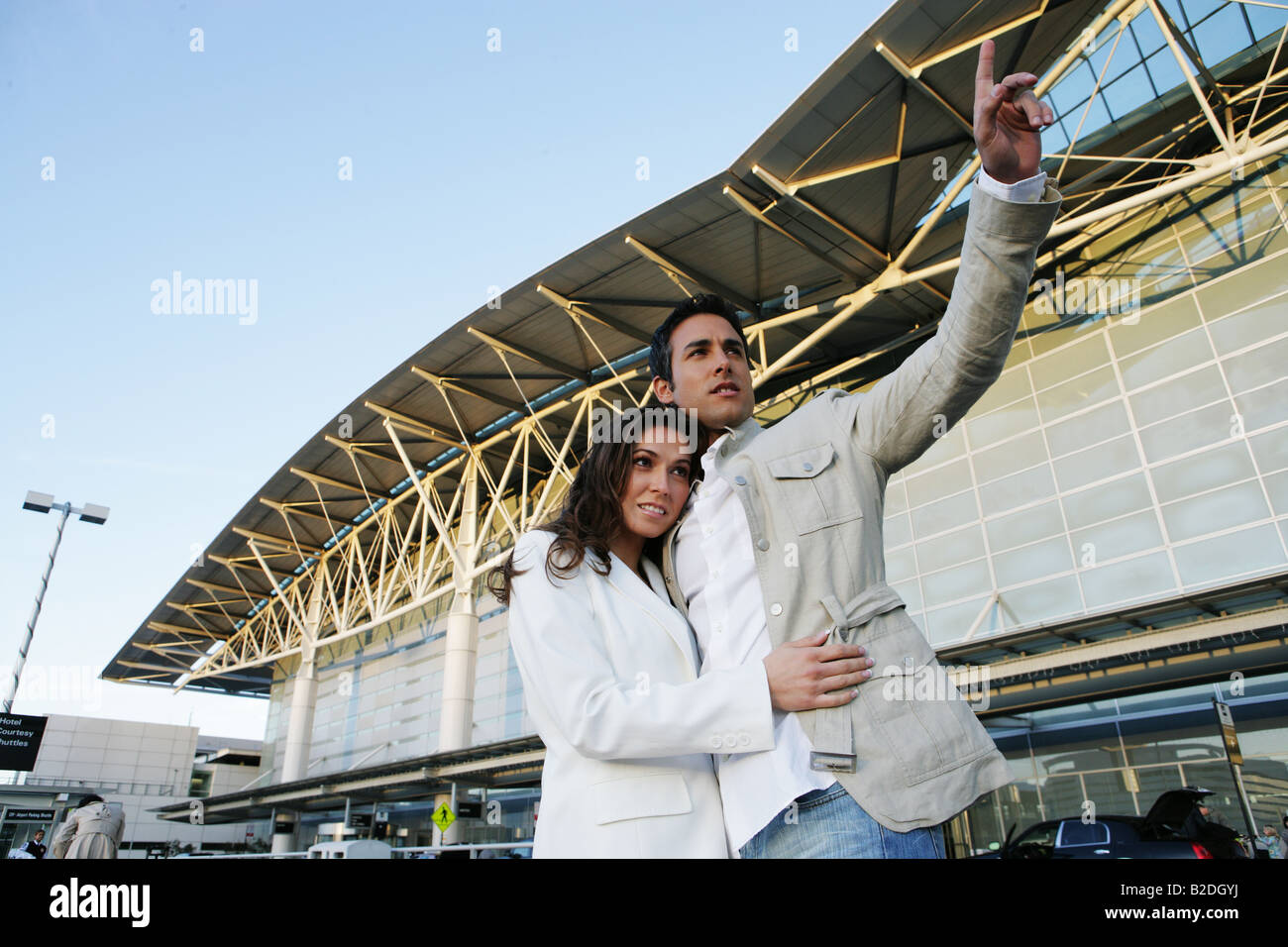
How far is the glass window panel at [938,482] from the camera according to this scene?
57.7ft

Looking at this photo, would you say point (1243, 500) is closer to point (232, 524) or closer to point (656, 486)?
point (656, 486)

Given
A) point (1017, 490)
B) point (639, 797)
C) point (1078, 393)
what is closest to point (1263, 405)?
point (1078, 393)

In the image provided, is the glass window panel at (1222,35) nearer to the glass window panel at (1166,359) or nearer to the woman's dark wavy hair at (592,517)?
the glass window panel at (1166,359)

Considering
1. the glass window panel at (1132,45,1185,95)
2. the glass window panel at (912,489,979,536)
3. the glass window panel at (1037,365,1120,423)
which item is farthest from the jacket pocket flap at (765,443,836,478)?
the glass window panel at (1132,45,1185,95)

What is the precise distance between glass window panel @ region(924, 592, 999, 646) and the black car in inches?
215

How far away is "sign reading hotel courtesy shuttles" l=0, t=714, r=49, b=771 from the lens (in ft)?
56.4

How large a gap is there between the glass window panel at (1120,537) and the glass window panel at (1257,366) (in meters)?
2.64

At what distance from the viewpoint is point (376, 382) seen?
21969 millimetres

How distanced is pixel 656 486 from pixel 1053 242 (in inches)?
702

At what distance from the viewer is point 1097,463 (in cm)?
1559

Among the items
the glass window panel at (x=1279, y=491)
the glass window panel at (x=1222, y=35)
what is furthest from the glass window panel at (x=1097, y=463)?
the glass window panel at (x=1222, y=35)

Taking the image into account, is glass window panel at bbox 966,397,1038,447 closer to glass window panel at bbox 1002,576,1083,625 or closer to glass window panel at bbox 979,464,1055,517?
glass window panel at bbox 979,464,1055,517

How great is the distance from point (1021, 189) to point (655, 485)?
1.10 meters
